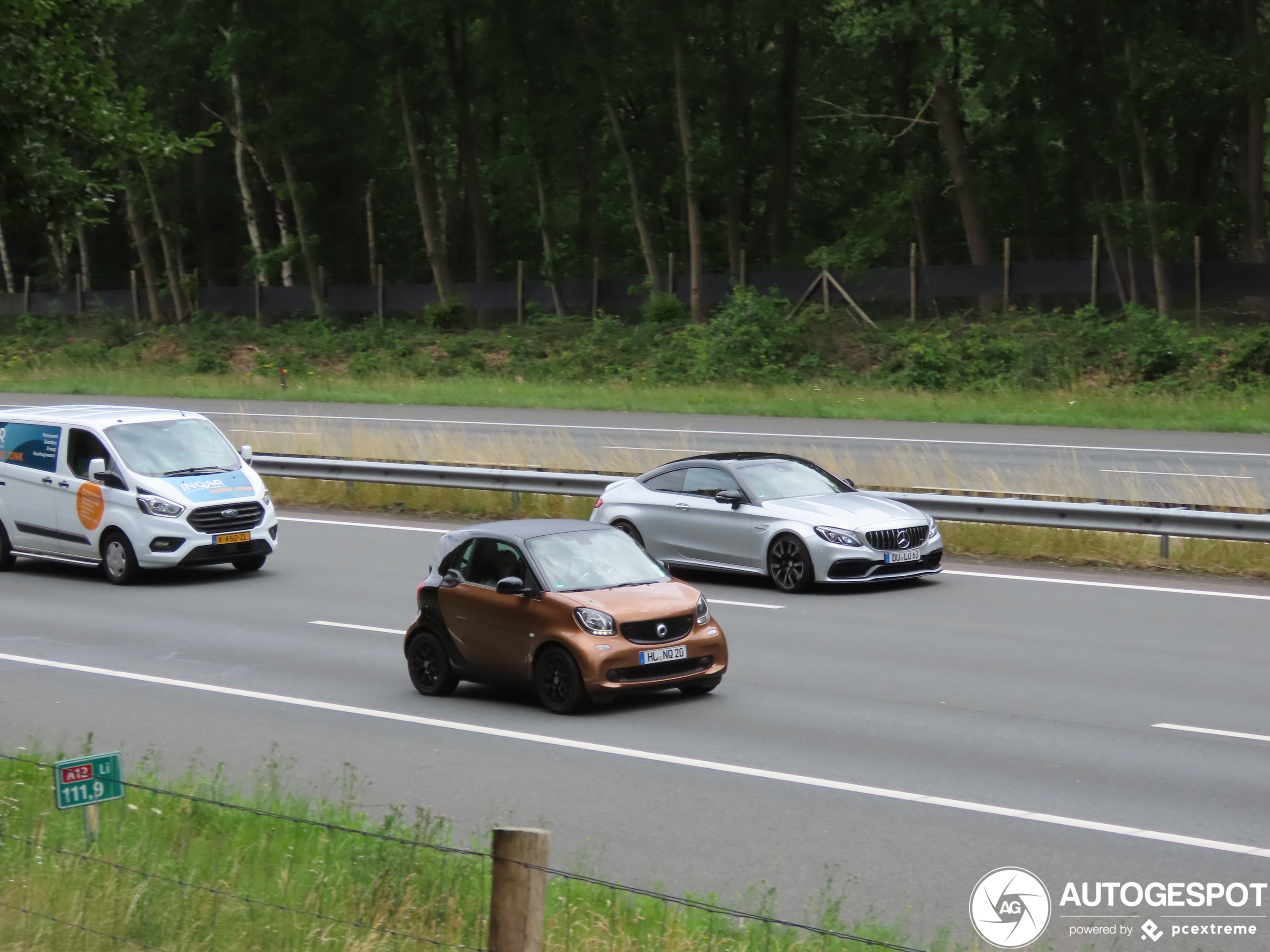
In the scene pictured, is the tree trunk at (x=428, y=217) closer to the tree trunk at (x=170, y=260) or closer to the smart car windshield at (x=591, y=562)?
the tree trunk at (x=170, y=260)

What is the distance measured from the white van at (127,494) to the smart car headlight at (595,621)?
26.5 feet

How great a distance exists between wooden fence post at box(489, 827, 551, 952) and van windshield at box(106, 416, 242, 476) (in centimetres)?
1489

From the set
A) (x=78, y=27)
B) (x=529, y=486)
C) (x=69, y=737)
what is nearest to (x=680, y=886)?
(x=69, y=737)

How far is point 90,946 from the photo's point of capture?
19.8 feet

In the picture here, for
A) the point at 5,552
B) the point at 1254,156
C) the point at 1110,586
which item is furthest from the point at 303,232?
the point at 1110,586

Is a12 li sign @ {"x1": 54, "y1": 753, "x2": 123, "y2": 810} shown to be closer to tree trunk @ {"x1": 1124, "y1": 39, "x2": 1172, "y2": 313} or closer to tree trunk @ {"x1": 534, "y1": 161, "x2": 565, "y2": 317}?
tree trunk @ {"x1": 1124, "y1": 39, "x2": 1172, "y2": 313}

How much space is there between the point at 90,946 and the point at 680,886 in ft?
9.02

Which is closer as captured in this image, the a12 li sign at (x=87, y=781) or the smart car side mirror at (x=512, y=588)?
the a12 li sign at (x=87, y=781)

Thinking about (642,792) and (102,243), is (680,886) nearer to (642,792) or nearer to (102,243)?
(642,792)

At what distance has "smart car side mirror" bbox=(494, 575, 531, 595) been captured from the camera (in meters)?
12.0

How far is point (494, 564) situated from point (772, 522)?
5.12m

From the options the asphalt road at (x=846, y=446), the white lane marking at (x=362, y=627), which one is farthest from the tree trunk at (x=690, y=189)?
the white lane marking at (x=362, y=627)

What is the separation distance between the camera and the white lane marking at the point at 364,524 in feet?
73.7

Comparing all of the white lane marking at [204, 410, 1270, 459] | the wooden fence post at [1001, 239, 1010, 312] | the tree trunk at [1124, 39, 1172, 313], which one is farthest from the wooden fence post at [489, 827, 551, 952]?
the wooden fence post at [1001, 239, 1010, 312]
